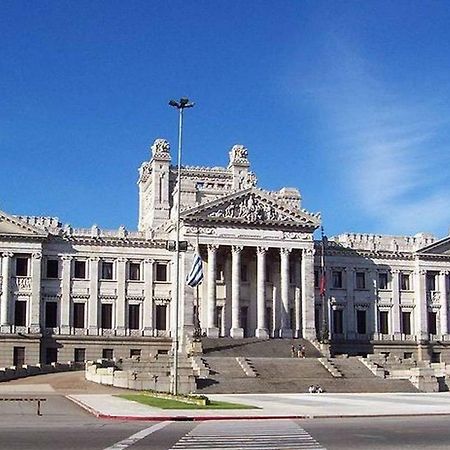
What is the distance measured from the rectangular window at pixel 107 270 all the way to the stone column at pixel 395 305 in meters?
32.0

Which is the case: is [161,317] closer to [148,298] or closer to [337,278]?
[148,298]

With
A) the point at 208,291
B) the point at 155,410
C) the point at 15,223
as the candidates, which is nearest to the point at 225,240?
the point at 208,291

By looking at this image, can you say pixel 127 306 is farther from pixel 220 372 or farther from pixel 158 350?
pixel 220 372

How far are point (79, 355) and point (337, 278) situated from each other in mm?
29780

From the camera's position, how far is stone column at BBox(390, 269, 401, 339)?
99375 millimetres

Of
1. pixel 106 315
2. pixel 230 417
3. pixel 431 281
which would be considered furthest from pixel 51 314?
pixel 230 417

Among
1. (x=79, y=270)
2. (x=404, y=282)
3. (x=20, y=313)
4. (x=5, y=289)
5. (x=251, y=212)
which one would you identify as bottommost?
(x=20, y=313)

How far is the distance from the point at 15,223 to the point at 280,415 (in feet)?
183

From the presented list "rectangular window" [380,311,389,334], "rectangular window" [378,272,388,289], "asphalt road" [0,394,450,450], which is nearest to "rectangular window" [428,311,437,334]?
"rectangular window" [380,311,389,334]

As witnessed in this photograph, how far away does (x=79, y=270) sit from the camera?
90375 millimetres

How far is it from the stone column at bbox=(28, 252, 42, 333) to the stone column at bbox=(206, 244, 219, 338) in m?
16.7

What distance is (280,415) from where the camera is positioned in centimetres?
3728

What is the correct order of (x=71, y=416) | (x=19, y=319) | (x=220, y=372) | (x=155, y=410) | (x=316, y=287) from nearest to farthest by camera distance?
(x=71, y=416) → (x=155, y=410) → (x=220, y=372) → (x=19, y=319) → (x=316, y=287)

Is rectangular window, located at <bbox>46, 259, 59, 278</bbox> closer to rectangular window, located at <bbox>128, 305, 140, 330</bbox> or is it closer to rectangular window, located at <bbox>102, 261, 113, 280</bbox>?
rectangular window, located at <bbox>102, 261, 113, 280</bbox>
